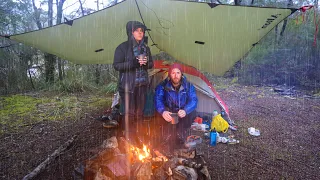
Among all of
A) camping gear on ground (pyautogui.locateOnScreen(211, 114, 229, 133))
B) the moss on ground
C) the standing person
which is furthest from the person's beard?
the moss on ground

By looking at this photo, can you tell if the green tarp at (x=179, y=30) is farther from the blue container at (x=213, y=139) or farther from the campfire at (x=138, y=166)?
the campfire at (x=138, y=166)

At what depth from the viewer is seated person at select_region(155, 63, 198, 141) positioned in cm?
293

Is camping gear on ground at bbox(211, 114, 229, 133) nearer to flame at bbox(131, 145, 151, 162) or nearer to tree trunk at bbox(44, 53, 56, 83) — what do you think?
flame at bbox(131, 145, 151, 162)

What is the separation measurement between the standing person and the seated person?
284 millimetres

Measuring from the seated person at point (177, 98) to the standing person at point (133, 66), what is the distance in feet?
0.93

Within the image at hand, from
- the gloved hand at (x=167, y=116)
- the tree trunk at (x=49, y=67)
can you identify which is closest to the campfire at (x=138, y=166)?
the gloved hand at (x=167, y=116)

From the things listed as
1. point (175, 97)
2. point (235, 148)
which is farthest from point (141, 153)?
point (235, 148)

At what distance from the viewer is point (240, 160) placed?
2725 millimetres

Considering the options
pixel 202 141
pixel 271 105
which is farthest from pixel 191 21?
pixel 271 105

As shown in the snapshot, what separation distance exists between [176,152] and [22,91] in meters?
5.99

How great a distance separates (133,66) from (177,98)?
31.2 inches

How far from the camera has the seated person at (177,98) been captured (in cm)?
293

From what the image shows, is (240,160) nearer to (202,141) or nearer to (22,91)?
(202,141)

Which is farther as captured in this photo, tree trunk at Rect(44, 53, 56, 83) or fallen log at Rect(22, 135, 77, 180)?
tree trunk at Rect(44, 53, 56, 83)
